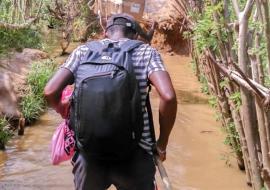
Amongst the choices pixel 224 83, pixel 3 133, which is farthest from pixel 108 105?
pixel 3 133

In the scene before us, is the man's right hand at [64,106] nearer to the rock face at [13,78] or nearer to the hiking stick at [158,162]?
the hiking stick at [158,162]

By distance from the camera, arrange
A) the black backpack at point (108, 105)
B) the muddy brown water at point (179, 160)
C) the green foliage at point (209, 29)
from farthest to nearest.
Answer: the muddy brown water at point (179, 160)
the green foliage at point (209, 29)
the black backpack at point (108, 105)

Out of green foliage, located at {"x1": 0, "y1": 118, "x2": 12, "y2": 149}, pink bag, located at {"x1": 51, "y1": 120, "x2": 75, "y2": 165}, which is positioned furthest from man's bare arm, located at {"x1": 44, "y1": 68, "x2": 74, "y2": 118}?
green foliage, located at {"x1": 0, "y1": 118, "x2": 12, "y2": 149}

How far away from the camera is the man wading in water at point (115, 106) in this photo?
7.43 feet

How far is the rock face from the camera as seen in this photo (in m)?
6.25

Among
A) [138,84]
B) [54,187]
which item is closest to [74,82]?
[138,84]

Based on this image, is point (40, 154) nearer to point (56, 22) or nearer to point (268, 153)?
point (268, 153)

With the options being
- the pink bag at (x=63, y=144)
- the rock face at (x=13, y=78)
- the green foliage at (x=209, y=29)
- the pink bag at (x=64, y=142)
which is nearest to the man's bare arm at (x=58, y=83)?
the pink bag at (x=64, y=142)

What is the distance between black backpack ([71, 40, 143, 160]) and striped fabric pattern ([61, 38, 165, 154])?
0.05 metres

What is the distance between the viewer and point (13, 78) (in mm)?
7086

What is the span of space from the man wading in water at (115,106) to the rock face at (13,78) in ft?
12.4

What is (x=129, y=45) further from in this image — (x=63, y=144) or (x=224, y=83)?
(x=224, y=83)

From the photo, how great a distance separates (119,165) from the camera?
2.42 metres

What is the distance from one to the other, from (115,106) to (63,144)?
522mm
